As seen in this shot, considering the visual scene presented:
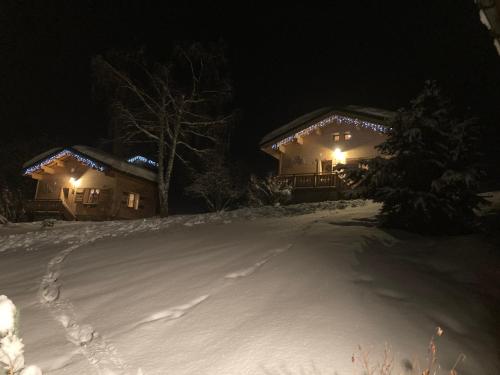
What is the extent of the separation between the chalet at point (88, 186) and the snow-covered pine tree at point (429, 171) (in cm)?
1965

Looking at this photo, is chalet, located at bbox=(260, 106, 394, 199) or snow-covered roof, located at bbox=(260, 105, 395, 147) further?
chalet, located at bbox=(260, 106, 394, 199)

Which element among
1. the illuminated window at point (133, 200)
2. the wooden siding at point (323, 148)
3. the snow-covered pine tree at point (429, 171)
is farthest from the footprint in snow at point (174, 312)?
the illuminated window at point (133, 200)

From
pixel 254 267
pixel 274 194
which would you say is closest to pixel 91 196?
pixel 274 194

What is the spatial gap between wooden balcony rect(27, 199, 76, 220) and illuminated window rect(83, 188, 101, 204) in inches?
55.9

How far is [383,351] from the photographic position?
3195 mm

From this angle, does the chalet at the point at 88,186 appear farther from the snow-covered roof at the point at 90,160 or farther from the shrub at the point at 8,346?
the shrub at the point at 8,346

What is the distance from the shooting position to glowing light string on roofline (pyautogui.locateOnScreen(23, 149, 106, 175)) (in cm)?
2330

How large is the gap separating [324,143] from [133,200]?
1465 cm

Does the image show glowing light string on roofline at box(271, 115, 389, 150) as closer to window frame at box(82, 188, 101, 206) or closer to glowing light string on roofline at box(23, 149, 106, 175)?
glowing light string on roofline at box(23, 149, 106, 175)

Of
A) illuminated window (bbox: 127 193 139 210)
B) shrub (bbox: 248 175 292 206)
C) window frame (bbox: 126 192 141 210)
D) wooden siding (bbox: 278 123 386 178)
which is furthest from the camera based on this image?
illuminated window (bbox: 127 193 139 210)

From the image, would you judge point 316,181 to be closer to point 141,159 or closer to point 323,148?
point 323,148

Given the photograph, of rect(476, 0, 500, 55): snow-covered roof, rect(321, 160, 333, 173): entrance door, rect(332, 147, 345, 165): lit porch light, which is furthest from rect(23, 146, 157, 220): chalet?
rect(476, 0, 500, 55): snow-covered roof

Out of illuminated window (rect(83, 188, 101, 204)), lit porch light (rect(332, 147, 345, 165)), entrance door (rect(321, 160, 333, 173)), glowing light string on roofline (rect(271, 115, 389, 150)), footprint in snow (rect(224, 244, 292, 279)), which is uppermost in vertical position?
glowing light string on roofline (rect(271, 115, 389, 150))

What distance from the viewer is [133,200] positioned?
86.8 ft
